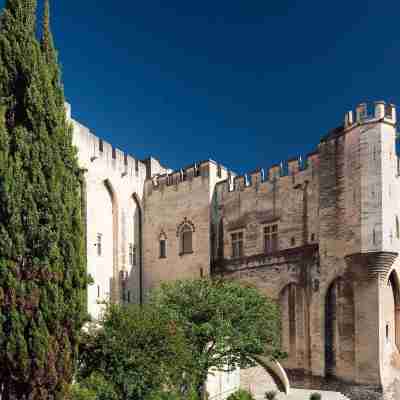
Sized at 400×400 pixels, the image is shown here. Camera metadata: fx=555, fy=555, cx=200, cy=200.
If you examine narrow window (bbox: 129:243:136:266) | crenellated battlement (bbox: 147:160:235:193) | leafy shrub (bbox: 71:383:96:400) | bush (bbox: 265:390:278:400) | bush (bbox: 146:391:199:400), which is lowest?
bush (bbox: 265:390:278:400)

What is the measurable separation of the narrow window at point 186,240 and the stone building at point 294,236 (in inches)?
2.0

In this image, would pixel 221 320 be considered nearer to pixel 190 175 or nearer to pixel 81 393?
pixel 81 393

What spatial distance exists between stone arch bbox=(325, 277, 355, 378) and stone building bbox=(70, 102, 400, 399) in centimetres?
4

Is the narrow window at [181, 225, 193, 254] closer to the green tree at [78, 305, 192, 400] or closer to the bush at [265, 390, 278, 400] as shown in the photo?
the bush at [265, 390, 278, 400]

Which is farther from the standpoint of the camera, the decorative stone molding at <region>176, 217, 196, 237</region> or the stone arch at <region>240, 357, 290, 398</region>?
the decorative stone molding at <region>176, 217, 196, 237</region>

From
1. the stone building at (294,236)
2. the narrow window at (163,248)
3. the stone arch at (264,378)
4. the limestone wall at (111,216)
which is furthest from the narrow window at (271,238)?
the limestone wall at (111,216)

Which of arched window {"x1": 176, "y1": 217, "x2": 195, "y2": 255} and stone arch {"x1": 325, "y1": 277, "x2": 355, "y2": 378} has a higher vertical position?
arched window {"x1": 176, "y1": 217, "x2": 195, "y2": 255}

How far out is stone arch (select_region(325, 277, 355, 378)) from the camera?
736 inches

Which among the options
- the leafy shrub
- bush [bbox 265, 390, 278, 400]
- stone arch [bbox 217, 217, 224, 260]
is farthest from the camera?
stone arch [bbox 217, 217, 224, 260]

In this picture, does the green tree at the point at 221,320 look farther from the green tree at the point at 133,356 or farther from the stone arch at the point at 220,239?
the stone arch at the point at 220,239

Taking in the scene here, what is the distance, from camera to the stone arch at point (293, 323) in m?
20.3

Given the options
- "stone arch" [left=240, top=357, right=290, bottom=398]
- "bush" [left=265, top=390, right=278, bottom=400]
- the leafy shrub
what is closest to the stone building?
"stone arch" [left=240, top=357, right=290, bottom=398]

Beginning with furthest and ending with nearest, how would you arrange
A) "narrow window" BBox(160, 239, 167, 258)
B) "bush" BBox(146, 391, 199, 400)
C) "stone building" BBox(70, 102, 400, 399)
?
"narrow window" BBox(160, 239, 167, 258) → "stone building" BBox(70, 102, 400, 399) → "bush" BBox(146, 391, 199, 400)

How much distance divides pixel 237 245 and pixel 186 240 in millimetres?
2606
